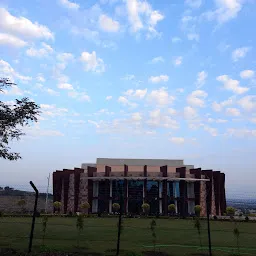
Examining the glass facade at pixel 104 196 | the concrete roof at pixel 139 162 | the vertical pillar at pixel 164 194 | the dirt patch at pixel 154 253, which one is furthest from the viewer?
the concrete roof at pixel 139 162

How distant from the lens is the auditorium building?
67438mm

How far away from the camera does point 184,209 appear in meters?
67.2

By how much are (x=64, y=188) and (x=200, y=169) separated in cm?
3048

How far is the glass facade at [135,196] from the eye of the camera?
68.2 metres

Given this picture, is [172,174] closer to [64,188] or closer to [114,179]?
[114,179]

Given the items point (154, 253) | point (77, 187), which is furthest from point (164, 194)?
point (154, 253)

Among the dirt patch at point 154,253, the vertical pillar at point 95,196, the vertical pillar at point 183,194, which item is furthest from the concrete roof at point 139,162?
the dirt patch at point 154,253

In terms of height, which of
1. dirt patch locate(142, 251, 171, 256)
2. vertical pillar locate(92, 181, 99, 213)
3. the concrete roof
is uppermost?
the concrete roof

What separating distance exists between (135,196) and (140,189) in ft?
6.08

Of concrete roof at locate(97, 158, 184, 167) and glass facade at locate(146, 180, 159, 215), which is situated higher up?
concrete roof at locate(97, 158, 184, 167)

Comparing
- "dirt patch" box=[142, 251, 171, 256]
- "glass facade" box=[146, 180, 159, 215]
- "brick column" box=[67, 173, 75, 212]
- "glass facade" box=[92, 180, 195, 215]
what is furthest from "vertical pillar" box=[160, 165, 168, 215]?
"dirt patch" box=[142, 251, 171, 256]

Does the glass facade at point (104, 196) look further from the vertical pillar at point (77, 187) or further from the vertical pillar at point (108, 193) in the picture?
the vertical pillar at point (77, 187)

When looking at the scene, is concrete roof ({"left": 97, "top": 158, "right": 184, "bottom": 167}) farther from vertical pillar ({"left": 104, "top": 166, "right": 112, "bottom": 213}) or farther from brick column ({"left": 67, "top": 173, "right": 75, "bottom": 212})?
brick column ({"left": 67, "top": 173, "right": 75, "bottom": 212})

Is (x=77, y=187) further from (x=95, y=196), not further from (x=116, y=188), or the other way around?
(x=116, y=188)
